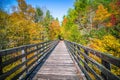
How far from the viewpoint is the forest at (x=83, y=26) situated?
54.3ft

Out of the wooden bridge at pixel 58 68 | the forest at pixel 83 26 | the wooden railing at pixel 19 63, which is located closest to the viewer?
the wooden bridge at pixel 58 68

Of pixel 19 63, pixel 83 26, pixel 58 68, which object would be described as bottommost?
pixel 58 68

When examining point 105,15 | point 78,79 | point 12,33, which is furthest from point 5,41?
point 105,15

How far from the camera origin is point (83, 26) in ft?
128

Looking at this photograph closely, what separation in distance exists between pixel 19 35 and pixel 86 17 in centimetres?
2116

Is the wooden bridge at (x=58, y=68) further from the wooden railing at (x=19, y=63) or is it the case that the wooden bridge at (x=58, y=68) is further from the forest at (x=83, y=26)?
the forest at (x=83, y=26)

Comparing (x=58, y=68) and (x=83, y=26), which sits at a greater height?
(x=83, y=26)

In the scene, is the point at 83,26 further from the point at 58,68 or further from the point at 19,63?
the point at 19,63

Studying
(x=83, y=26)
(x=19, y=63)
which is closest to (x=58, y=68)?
(x=19, y=63)

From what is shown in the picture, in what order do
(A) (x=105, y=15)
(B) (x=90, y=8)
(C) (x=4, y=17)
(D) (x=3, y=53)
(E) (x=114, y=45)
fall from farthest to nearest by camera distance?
1. (B) (x=90, y=8)
2. (A) (x=105, y=15)
3. (C) (x=4, y=17)
4. (E) (x=114, y=45)
5. (D) (x=3, y=53)

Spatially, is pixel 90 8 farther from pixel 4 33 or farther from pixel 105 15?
pixel 4 33

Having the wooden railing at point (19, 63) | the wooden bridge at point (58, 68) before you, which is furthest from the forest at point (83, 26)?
the wooden railing at point (19, 63)

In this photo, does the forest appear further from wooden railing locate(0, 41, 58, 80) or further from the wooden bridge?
wooden railing locate(0, 41, 58, 80)

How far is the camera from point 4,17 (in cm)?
1770
